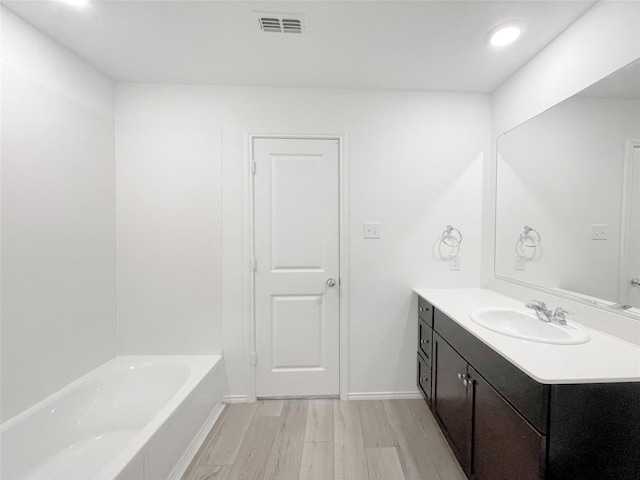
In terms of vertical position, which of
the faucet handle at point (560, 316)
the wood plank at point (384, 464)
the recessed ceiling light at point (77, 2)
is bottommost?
the wood plank at point (384, 464)

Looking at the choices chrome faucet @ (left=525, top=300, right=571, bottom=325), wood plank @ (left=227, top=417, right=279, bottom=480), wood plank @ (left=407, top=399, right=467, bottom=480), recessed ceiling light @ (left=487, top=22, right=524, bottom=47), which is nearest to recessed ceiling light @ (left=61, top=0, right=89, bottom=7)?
recessed ceiling light @ (left=487, top=22, right=524, bottom=47)

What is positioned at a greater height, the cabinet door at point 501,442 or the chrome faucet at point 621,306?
the chrome faucet at point 621,306

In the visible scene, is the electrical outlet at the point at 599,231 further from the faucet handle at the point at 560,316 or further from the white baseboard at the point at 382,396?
the white baseboard at the point at 382,396

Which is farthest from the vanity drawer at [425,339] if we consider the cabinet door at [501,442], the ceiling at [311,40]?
the ceiling at [311,40]

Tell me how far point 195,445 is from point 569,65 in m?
3.07

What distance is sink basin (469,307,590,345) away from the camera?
123 cm

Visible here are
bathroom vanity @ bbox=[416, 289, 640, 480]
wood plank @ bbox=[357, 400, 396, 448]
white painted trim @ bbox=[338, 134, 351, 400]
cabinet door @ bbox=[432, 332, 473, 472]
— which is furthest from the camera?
white painted trim @ bbox=[338, 134, 351, 400]

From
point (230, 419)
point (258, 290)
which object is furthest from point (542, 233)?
point (230, 419)

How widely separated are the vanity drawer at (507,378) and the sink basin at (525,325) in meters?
0.12

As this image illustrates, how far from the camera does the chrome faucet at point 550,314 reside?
134 cm

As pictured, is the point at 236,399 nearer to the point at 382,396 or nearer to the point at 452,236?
the point at 382,396

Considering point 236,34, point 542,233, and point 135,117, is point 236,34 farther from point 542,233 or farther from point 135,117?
point 542,233

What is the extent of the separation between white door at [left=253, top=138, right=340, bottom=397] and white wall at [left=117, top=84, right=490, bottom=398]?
119 millimetres

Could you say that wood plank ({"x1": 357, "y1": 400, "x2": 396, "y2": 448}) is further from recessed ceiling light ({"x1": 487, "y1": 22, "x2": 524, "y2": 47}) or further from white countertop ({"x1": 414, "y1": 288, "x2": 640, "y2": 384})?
recessed ceiling light ({"x1": 487, "y1": 22, "x2": 524, "y2": 47})
